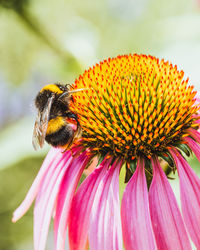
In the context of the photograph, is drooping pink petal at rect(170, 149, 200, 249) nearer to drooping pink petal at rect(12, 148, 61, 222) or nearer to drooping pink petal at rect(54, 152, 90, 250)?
drooping pink petal at rect(54, 152, 90, 250)

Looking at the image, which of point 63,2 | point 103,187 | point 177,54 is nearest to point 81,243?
point 103,187

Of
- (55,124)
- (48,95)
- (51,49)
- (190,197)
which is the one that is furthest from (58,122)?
(51,49)

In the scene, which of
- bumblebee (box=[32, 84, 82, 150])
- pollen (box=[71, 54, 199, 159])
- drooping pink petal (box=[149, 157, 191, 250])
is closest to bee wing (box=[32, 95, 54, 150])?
bumblebee (box=[32, 84, 82, 150])

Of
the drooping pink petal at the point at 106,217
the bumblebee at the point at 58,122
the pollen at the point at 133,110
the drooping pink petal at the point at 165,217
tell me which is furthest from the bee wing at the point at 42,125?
the drooping pink petal at the point at 165,217

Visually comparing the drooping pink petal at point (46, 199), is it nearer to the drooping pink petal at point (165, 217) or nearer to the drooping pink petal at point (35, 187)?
the drooping pink petal at point (35, 187)

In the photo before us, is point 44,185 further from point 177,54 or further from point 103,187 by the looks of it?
point 177,54
